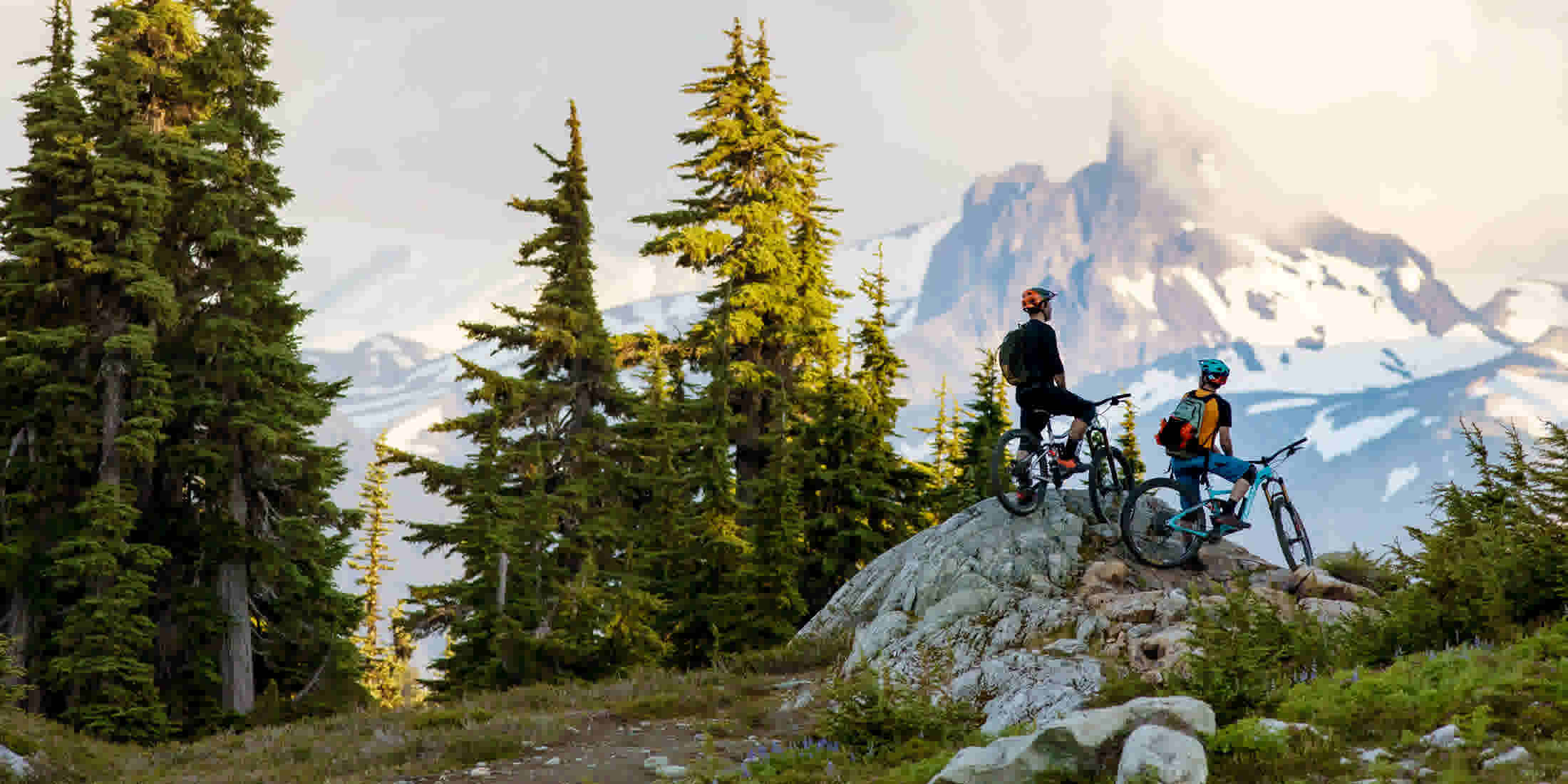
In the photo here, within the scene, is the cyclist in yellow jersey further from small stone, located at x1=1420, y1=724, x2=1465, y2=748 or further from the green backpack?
small stone, located at x1=1420, y1=724, x2=1465, y2=748

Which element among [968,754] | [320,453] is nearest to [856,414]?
[320,453]

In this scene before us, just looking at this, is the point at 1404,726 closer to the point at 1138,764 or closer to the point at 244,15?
the point at 1138,764

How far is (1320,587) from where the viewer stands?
1276 cm

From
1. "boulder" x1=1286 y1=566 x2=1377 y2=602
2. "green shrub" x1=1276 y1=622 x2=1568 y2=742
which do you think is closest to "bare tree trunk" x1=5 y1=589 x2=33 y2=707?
"boulder" x1=1286 y1=566 x2=1377 y2=602

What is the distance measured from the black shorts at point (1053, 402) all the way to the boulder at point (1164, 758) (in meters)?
6.67

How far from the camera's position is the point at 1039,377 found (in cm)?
1320

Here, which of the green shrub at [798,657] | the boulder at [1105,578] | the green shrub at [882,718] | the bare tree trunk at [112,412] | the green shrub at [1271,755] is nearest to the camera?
the green shrub at [1271,755]

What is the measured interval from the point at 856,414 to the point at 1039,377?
44.8ft

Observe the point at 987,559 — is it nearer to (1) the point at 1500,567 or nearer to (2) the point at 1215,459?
(2) the point at 1215,459

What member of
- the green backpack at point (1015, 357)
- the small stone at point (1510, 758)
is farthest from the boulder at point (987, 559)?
the small stone at point (1510, 758)

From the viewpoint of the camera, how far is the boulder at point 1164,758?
6.46m

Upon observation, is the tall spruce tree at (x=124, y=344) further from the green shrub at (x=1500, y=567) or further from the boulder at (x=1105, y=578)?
the green shrub at (x=1500, y=567)

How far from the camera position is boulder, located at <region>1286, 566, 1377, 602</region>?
12.7m

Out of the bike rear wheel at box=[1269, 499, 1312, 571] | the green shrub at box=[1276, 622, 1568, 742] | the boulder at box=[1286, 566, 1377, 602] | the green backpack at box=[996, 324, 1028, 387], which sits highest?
the green backpack at box=[996, 324, 1028, 387]
